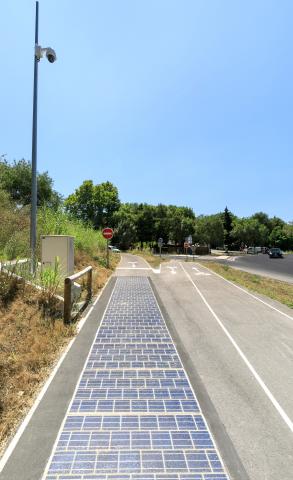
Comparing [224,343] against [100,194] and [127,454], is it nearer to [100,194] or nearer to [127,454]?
[127,454]

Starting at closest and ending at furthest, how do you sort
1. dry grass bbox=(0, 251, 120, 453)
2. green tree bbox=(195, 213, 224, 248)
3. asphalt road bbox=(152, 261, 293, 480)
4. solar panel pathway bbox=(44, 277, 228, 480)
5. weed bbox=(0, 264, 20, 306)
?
solar panel pathway bbox=(44, 277, 228, 480) < asphalt road bbox=(152, 261, 293, 480) < dry grass bbox=(0, 251, 120, 453) < weed bbox=(0, 264, 20, 306) < green tree bbox=(195, 213, 224, 248)

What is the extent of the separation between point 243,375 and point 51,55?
986 centimetres

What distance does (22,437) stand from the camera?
421 cm

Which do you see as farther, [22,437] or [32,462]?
[22,437]

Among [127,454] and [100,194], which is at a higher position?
[100,194]

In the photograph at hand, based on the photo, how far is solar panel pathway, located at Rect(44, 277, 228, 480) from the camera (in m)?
3.70

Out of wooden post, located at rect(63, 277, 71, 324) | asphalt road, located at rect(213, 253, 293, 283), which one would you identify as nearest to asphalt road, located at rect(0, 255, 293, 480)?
wooden post, located at rect(63, 277, 71, 324)

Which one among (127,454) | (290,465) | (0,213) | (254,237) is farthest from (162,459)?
(254,237)

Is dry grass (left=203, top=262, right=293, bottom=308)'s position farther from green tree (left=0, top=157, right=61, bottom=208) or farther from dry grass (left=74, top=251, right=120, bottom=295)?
green tree (left=0, top=157, right=61, bottom=208)

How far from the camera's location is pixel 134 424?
4547 millimetres

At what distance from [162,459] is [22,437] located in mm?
1557

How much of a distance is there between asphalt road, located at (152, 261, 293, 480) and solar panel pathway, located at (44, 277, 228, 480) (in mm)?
261

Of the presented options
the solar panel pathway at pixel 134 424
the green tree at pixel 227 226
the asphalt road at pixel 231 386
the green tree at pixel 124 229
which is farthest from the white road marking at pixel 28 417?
the green tree at pixel 227 226

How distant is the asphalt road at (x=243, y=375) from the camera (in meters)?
4.01
